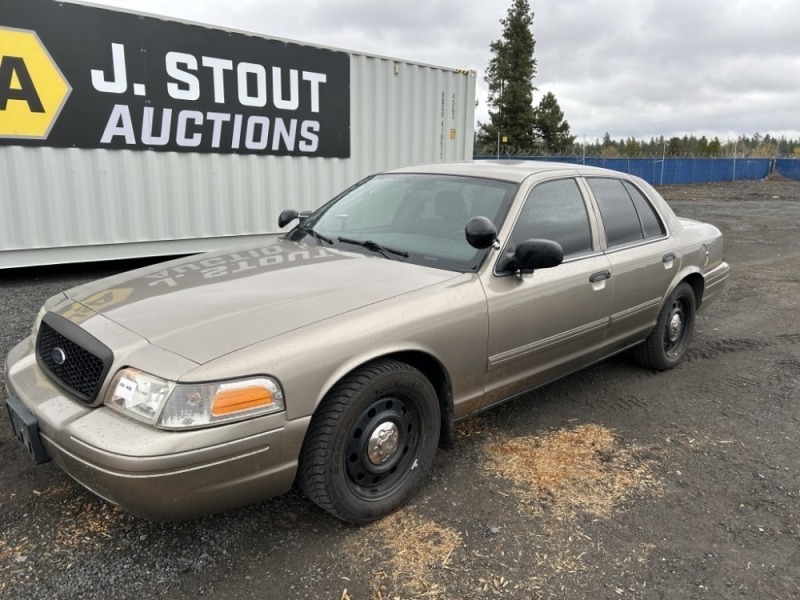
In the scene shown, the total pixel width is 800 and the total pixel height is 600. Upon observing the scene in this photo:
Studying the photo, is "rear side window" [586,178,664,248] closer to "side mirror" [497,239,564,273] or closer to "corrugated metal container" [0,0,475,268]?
"side mirror" [497,239,564,273]

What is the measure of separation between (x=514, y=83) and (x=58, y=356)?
45719 mm

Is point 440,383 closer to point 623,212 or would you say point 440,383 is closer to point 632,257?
point 632,257

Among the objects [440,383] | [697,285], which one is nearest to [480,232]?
[440,383]

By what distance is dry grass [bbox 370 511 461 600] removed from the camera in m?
2.35

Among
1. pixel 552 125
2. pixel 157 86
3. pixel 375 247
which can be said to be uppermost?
pixel 552 125

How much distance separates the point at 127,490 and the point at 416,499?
1.38 metres

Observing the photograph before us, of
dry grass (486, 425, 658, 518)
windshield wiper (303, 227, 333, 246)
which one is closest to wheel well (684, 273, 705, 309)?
dry grass (486, 425, 658, 518)

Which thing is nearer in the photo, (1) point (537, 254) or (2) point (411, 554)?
(2) point (411, 554)

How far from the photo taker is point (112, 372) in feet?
7.50

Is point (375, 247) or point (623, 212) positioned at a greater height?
point (623, 212)

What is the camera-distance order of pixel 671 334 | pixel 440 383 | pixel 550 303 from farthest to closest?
pixel 671 334 → pixel 550 303 → pixel 440 383

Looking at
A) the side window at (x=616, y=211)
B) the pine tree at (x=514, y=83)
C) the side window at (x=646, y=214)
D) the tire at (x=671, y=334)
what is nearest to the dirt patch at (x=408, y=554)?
the side window at (x=616, y=211)

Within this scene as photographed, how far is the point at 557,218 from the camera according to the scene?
3641 mm

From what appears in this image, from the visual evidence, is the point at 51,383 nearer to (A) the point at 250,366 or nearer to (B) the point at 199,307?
(B) the point at 199,307
